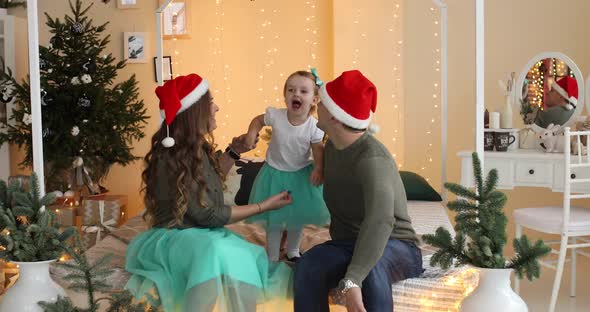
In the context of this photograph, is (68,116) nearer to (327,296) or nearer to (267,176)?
(267,176)

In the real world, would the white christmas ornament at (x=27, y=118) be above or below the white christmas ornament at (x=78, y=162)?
above

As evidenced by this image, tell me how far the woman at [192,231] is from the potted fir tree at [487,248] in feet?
2.06

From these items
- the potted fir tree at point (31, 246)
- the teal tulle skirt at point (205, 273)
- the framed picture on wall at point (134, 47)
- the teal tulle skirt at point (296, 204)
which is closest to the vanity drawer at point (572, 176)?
the teal tulle skirt at point (296, 204)

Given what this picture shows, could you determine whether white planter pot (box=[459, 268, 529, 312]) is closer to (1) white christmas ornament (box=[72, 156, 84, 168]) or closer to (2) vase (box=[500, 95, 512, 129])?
(2) vase (box=[500, 95, 512, 129])

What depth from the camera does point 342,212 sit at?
2.61m

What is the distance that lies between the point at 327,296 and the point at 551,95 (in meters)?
2.49

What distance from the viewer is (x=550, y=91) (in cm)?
436

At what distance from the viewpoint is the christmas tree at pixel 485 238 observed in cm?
229

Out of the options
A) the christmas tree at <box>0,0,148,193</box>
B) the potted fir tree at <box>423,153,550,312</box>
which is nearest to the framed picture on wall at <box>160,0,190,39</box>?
the christmas tree at <box>0,0,148,193</box>

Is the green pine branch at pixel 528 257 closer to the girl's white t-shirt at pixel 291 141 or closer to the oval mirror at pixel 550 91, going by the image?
the girl's white t-shirt at pixel 291 141

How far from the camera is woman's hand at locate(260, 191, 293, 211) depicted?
286 cm

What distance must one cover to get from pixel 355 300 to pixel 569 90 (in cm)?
266

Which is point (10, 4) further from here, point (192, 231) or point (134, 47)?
point (192, 231)

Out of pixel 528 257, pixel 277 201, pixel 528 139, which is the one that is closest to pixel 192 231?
pixel 277 201
